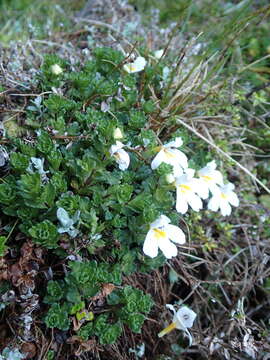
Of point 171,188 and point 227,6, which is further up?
point 227,6

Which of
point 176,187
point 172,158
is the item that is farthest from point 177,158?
point 176,187

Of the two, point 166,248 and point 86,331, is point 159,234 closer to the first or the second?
point 166,248

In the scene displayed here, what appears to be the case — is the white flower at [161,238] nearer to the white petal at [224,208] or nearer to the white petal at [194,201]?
the white petal at [194,201]

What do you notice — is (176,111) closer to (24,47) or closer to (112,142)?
(112,142)

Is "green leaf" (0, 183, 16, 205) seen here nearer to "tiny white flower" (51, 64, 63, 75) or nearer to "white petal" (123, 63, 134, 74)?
"tiny white flower" (51, 64, 63, 75)

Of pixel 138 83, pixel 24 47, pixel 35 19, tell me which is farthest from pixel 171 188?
pixel 35 19
